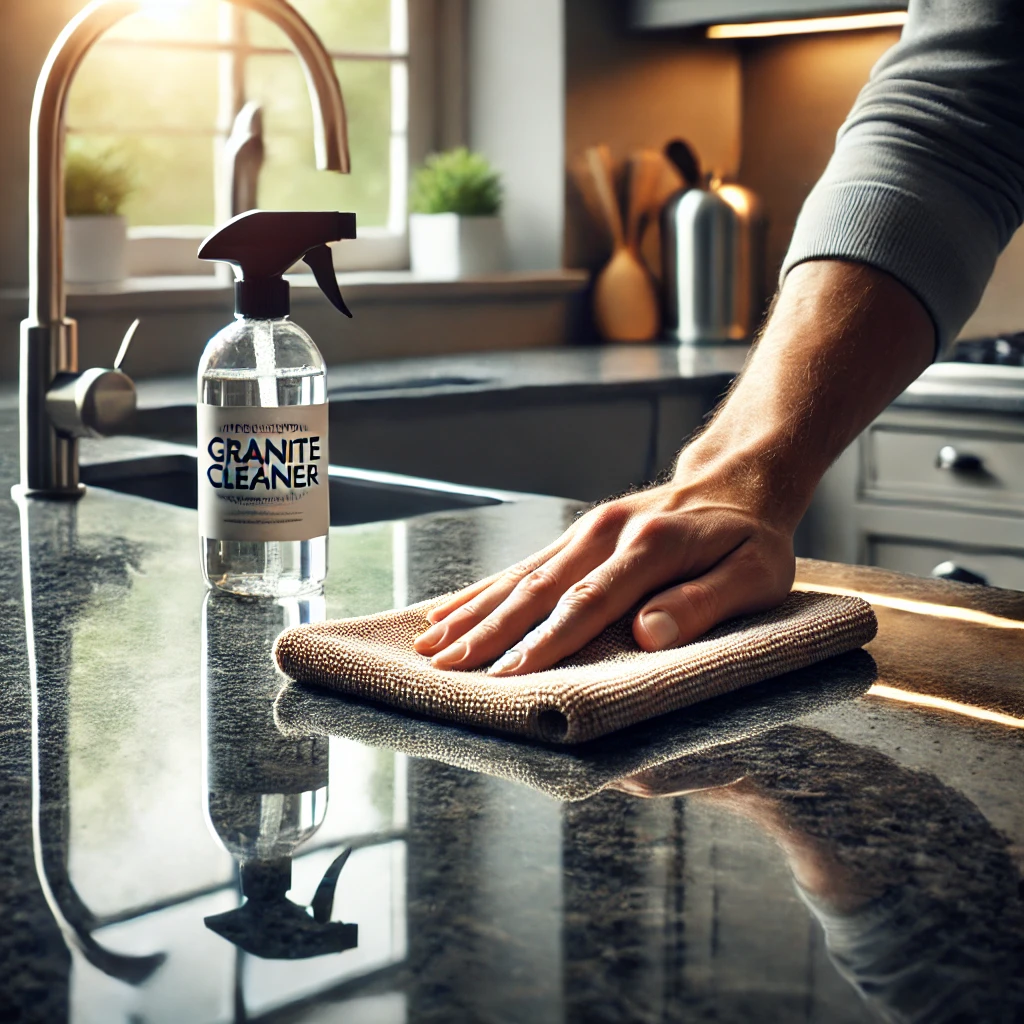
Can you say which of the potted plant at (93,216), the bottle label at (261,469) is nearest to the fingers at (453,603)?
the bottle label at (261,469)

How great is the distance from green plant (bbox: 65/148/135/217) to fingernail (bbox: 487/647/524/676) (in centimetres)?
201

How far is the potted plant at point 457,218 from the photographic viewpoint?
2.87 m

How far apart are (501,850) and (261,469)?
380mm

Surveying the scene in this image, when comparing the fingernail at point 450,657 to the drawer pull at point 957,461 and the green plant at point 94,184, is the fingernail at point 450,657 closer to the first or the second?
the drawer pull at point 957,461

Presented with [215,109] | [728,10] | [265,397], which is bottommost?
[265,397]

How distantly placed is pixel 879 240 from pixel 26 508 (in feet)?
2.28

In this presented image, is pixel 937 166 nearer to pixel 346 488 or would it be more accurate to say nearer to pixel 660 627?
A: pixel 660 627

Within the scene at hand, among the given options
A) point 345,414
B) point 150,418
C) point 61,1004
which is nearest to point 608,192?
point 345,414

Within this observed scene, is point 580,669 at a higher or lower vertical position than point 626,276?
lower

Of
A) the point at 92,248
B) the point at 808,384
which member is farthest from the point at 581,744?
the point at 92,248

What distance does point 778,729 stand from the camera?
610 millimetres

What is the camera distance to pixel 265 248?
2.75ft

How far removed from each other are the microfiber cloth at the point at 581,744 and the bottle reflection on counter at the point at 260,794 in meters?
0.02

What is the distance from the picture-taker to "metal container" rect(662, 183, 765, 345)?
2895mm
